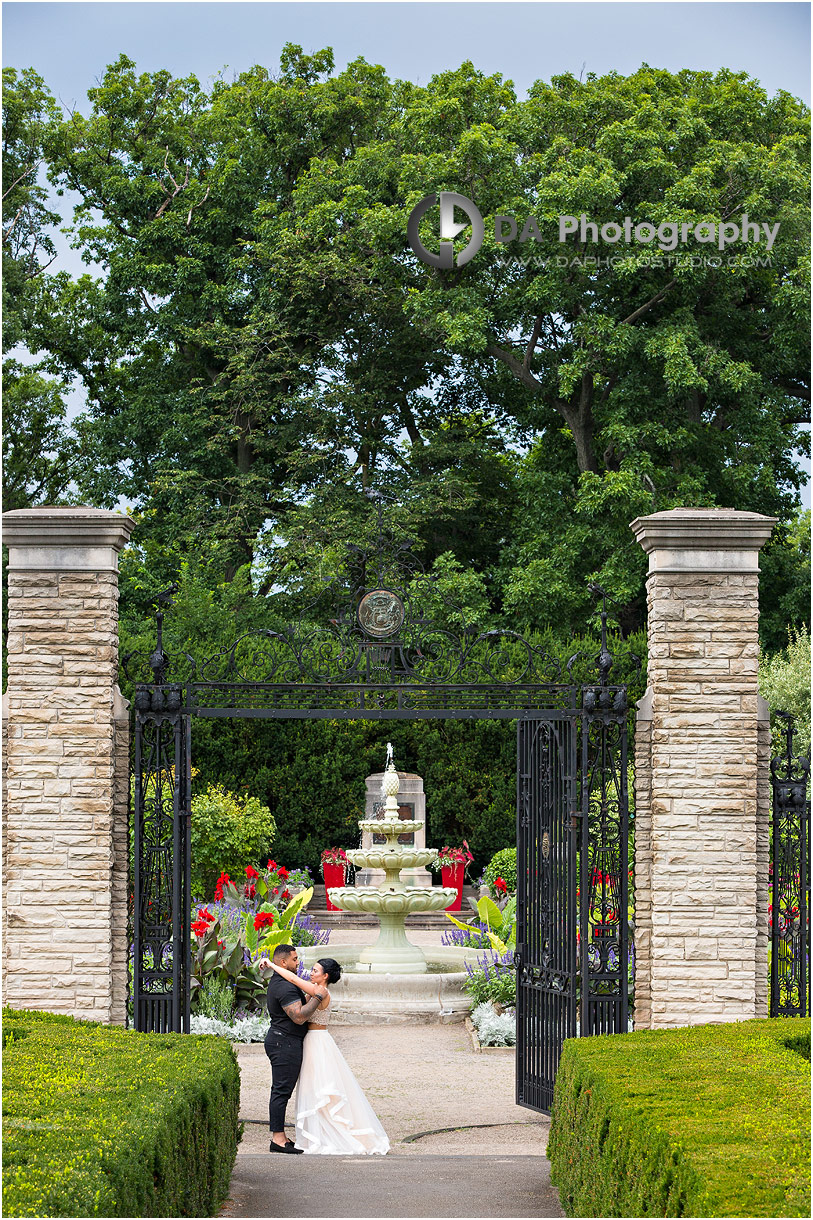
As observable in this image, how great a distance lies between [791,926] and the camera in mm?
8281

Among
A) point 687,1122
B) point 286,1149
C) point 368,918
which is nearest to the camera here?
point 687,1122

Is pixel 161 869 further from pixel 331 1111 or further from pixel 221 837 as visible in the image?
pixel 221 837

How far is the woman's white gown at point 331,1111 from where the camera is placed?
299 inches

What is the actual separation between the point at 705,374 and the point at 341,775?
8979 millimetres

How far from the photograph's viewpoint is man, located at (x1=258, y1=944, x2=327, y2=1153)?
24.9 feet

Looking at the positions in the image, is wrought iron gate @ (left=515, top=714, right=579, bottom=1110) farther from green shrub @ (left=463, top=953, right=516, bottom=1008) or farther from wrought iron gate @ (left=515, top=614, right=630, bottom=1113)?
green shrub @ (left=463, top=953, right=516, bottom=1008)

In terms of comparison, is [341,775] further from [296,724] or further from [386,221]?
[386,221]

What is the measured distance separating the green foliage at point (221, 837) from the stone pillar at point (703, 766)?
933 centimetres

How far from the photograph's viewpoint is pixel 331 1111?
7613 millimetres

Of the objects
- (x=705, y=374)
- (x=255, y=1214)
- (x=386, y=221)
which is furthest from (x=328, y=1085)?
(x=386, y=221)

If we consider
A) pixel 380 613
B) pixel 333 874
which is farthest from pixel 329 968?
pixel 333 874

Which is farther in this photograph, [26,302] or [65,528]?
[26,302]

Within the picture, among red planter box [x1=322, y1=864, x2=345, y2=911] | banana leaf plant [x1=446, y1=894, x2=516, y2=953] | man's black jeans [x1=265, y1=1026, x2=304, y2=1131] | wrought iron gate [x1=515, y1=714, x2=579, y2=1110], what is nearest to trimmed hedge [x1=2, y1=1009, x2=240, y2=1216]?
man's black jeans [x1=265, y1=1026, x2=304, y2=1131]

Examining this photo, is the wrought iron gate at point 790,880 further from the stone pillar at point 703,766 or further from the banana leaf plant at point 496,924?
the banana leaf plant at point 496,924
